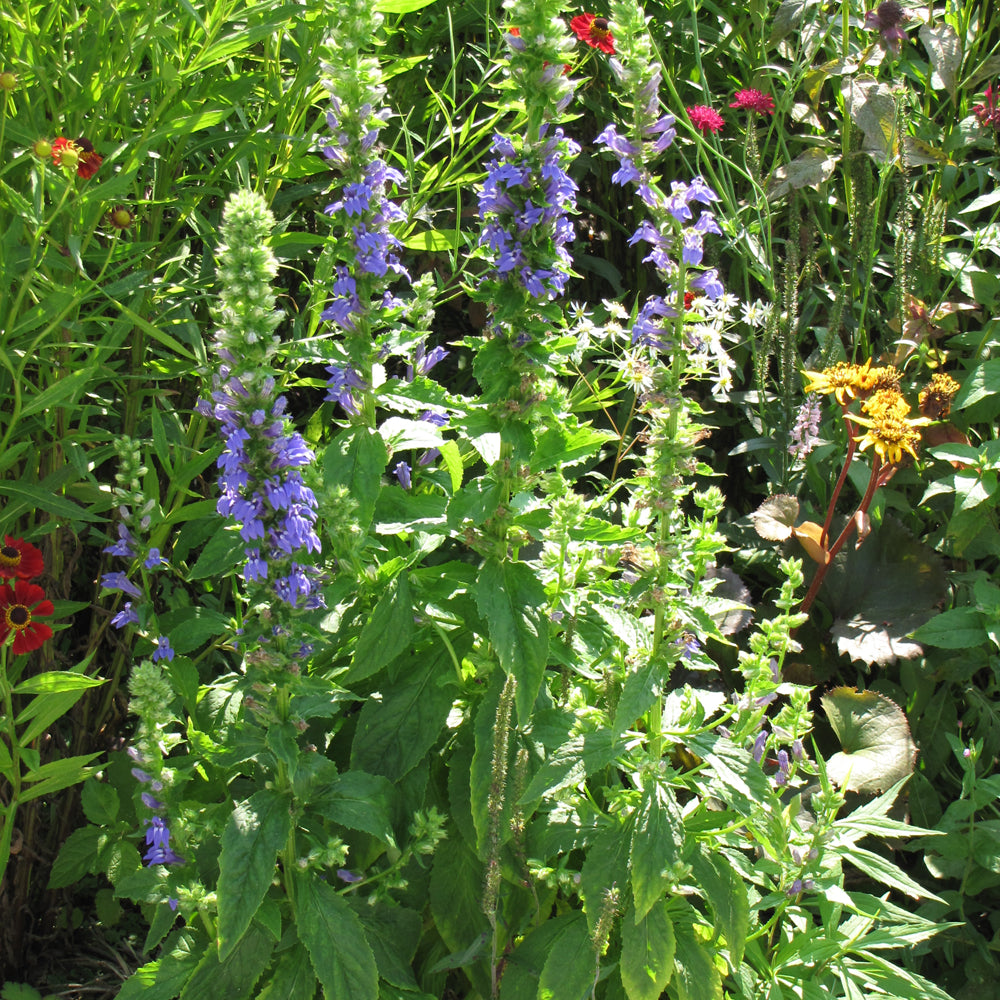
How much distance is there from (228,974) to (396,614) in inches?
23.7

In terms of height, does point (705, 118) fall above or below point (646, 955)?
above

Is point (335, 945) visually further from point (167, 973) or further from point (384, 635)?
point (384, 635)

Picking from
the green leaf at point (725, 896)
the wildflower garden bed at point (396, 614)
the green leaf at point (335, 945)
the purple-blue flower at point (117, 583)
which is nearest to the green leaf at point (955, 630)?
the wildflower garden bed at point (396, 614)

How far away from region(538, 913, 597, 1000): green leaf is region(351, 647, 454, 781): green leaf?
1.23ft

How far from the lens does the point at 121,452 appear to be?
183cm

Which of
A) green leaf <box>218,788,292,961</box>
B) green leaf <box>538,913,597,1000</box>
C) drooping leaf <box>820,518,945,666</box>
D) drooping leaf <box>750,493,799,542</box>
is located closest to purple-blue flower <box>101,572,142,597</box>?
green leaf <box>218,788,292,961</box>

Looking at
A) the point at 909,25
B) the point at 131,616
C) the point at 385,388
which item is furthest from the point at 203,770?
the point at 909,25

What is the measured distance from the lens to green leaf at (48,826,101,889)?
202 cm

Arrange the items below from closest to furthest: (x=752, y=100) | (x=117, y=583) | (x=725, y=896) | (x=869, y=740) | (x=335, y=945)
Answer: (x=335, y=945)
(x=725, y=896)
(x=117, y=583)
(x=869, y=740)
(x=752, y=100)

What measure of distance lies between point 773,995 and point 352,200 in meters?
1.50

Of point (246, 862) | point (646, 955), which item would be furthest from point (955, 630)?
point (246, 862)

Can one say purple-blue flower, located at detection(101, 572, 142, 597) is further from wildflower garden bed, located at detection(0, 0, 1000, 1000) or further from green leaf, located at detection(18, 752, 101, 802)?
green leaf, located at detection(18, 752, 101, 802)

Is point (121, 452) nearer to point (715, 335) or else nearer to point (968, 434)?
point (715, 335)

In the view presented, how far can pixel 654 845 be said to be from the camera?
5.33ft
